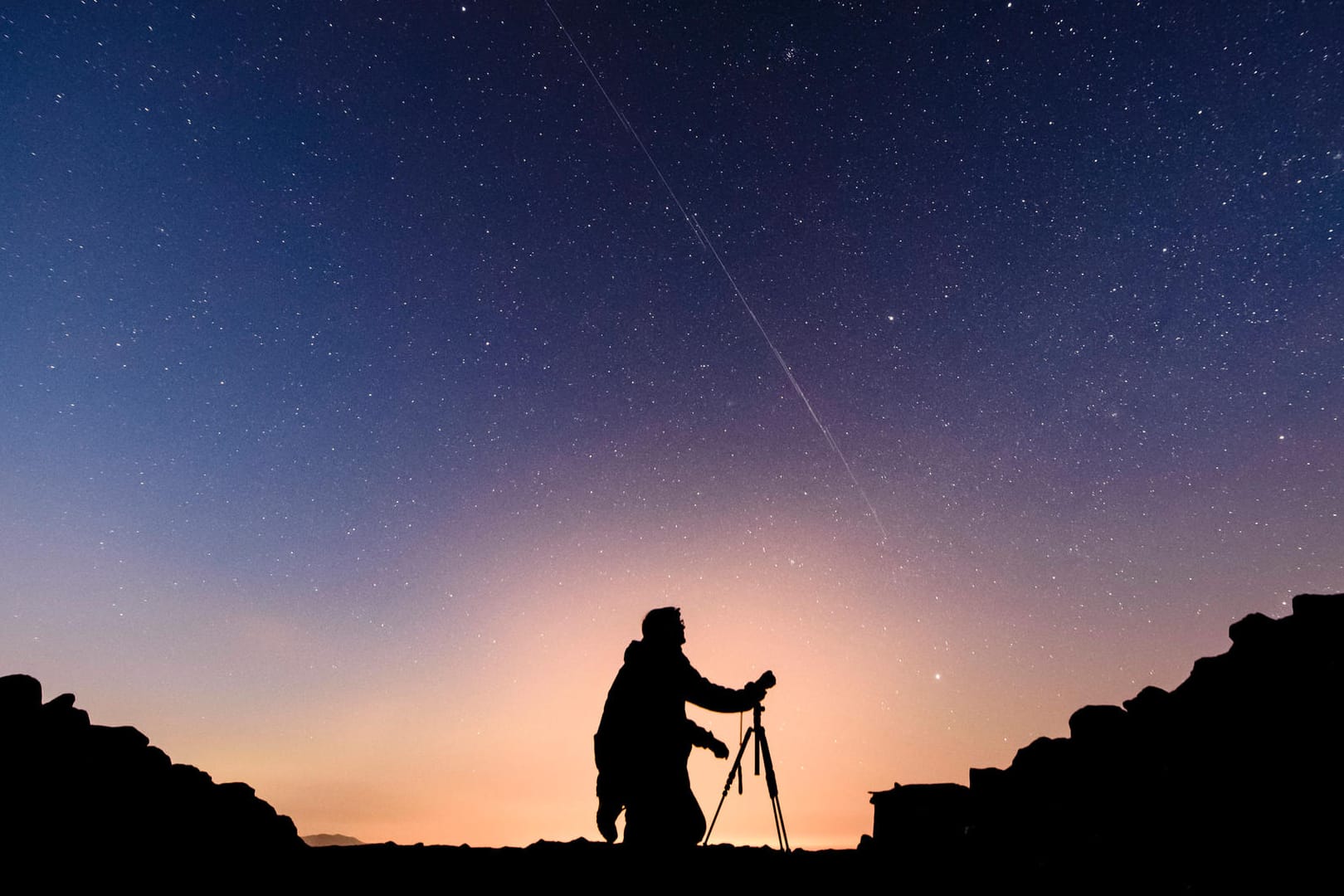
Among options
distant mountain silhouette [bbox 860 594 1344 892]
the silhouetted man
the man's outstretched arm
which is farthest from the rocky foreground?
the man's outstretched arm

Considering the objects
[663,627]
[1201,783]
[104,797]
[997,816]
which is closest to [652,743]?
[663,627]

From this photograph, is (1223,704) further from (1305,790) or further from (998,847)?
(998,847)

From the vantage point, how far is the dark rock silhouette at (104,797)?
14.2ft

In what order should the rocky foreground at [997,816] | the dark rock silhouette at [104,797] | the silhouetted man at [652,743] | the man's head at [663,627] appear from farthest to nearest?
1. the man's head at [663,627]
2. the silhouetted man at [652,743]
3. the dark rock silhouette at [104,797]
4. the rocky foreground at [997,816]

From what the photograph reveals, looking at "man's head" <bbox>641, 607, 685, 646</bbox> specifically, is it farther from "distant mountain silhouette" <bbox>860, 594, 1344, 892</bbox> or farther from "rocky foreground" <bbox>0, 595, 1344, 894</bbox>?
"distant mountain silhouette" <bbox>860, 594, 1344, 892</bbox>

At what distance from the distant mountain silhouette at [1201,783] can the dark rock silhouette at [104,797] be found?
551 centimetres

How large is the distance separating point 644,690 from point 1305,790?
5077 millimetres

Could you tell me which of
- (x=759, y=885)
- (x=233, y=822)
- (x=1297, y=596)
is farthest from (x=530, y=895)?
(x=1297, y=596)

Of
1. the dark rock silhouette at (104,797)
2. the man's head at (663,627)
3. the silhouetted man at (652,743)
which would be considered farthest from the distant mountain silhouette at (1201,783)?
the dark rock silhouette at (104,797)

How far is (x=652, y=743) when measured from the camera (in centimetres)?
660

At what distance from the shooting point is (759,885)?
14.9ft

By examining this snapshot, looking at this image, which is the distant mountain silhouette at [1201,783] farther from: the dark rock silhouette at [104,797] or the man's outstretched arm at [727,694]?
the dark rock silhouette at [104,797]

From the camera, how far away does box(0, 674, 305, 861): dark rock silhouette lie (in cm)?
433

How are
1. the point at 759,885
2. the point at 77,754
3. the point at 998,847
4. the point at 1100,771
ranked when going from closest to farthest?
the point at 1100,771 → the point at 998,847 → the point at 759,885 → the point at 77,754
